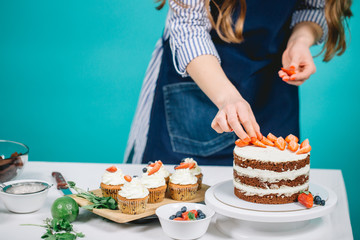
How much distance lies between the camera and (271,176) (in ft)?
4.69

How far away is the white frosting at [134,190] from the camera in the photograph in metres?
1.38

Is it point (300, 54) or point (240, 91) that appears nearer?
point (300, 54)

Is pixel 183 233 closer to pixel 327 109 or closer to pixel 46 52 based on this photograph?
pixel 327 109

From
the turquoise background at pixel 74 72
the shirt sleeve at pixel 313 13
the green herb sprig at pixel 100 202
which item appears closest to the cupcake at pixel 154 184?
the green herb sprig at pixel 100 202

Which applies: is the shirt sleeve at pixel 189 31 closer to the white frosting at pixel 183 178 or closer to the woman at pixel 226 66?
the woman at pixel 226 66

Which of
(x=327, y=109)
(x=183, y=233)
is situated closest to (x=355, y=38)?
(x=327, y=109)

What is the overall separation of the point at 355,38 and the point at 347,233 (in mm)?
2546

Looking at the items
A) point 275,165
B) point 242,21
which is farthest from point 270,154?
point 242,21

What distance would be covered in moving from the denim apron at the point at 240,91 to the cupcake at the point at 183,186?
0.71 m

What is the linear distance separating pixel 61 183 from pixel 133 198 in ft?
1.65

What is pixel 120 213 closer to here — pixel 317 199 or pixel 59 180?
pixel 59 180

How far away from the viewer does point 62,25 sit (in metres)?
4.04

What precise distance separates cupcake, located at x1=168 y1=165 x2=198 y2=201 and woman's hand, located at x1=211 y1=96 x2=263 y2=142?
22 cm

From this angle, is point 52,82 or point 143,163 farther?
point 52,82
